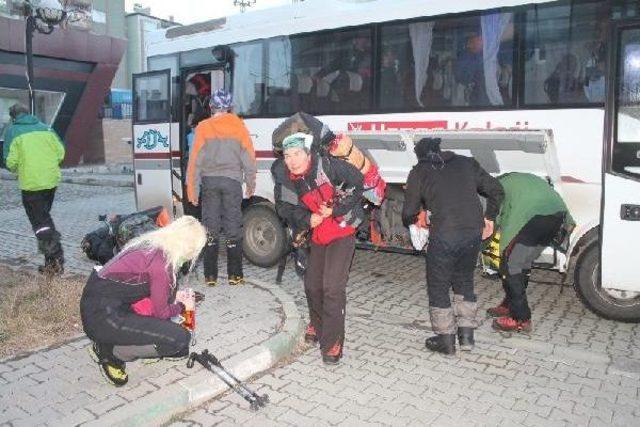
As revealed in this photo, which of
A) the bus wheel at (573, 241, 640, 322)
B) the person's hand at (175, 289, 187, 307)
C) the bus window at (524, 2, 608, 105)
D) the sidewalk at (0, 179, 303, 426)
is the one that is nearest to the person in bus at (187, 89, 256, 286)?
the sidewalk at (0, 179, 303, 426)

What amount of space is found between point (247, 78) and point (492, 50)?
133 inches

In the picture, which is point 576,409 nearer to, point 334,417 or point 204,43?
point 334,417

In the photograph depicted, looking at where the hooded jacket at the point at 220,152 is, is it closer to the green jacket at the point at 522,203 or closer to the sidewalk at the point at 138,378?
the sidewalk at the point at 138,378

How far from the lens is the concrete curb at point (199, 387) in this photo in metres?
3.63

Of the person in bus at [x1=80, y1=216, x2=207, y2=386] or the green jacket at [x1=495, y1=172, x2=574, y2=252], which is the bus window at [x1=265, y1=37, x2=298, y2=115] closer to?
the green jacket at [x1=495, y1=172, x2=574, y2=252]

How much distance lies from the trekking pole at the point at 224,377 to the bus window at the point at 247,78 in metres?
4.33

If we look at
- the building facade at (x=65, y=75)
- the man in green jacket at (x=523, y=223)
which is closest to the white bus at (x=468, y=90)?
the man in green jacket at (x=523, y=223)

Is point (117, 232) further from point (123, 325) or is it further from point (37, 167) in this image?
point (123, 325)

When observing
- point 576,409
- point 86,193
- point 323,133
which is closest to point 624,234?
point 576,409

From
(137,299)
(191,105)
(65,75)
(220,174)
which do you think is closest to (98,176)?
(65,75)

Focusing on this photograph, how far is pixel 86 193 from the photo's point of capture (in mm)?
16875

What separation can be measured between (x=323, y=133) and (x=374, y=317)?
1.89m

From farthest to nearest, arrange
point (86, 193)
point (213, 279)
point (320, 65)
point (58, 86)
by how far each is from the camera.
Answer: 1. point (58, 86)
2. point (86, 193)
3. point (320, 65)
4. point (213, 279)

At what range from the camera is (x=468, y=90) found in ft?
20.2
